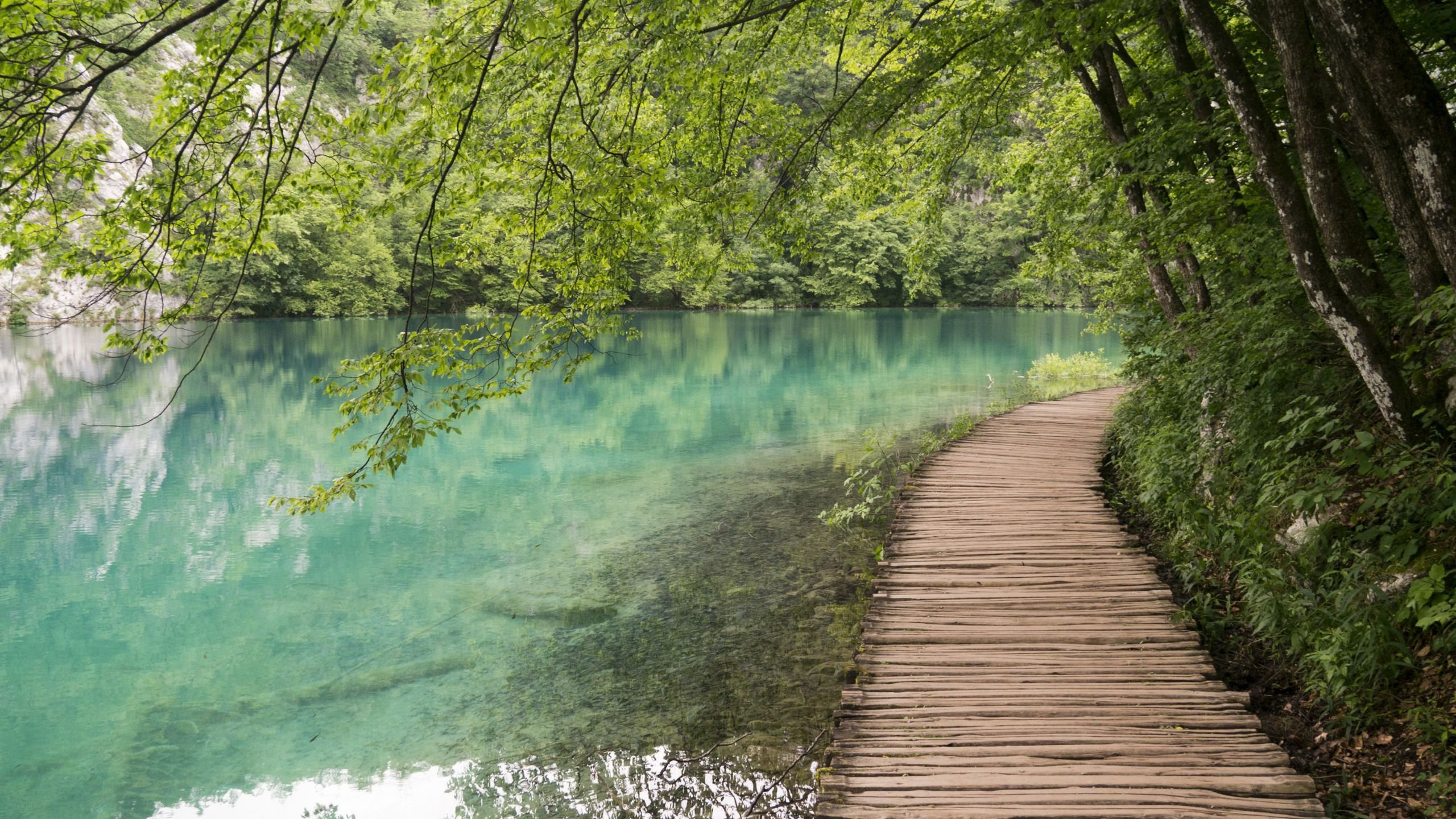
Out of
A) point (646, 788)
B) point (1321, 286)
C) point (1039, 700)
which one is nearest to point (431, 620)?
point (646, 788)

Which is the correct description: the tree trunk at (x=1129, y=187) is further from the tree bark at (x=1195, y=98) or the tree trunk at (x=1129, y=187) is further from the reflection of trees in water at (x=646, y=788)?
the reflection of trees in water at (x=646, y=788)

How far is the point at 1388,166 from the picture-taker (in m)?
4.09

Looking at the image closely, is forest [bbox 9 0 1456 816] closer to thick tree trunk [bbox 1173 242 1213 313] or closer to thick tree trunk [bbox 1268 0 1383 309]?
thick tree trunk [bbox 1268 0 1383 309]

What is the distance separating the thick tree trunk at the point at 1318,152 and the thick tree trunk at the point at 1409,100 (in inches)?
15.4

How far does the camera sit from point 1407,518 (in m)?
4.41

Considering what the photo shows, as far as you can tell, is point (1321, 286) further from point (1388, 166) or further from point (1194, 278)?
point (1194, 278)

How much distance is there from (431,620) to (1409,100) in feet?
25.2

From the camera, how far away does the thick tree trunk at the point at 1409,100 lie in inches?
149

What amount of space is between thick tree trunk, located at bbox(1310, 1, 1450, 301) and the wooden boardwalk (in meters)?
2.30

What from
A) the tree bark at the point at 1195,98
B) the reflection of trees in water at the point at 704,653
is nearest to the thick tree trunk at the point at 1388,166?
the tree bark at the point at 1195,98

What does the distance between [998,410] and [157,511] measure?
1359 cm

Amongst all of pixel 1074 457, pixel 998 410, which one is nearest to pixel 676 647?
pixel 1074 457

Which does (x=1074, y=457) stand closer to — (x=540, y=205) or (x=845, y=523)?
(x=845, y=523)

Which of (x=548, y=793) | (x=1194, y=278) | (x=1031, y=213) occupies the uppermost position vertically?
(x=1031, y=213)
